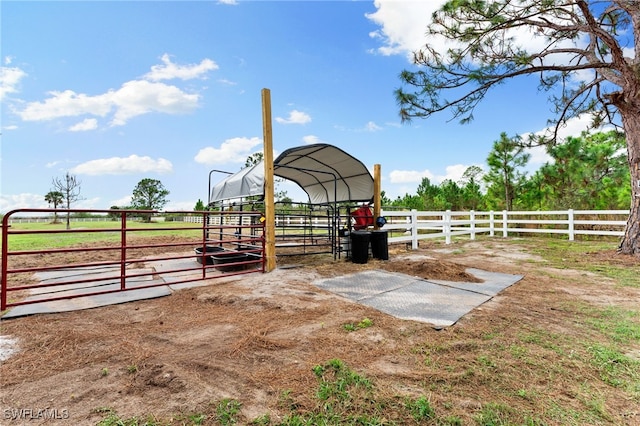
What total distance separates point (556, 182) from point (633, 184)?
8.78m

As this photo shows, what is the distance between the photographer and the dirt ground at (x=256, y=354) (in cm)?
158

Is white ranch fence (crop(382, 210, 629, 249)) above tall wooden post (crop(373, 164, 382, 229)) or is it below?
below

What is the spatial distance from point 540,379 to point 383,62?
957 cm

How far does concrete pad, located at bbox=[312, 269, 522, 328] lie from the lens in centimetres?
298

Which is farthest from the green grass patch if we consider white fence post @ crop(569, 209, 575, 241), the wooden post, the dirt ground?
white fence post @ crop(569, 209, 575, 241)

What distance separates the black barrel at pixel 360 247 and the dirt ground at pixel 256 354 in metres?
2.31

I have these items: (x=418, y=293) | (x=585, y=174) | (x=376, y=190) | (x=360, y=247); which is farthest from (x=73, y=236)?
(x=585, y=174)

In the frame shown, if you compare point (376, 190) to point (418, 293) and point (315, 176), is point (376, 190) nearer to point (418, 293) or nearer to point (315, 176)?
point (315, 176)

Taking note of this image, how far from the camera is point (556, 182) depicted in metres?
14.4

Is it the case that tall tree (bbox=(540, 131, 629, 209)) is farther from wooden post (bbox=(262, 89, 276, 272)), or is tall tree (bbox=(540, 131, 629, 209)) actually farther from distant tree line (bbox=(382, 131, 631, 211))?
wooden post (bbox=(262, 89, 276, 272))

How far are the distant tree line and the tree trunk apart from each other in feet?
7.32

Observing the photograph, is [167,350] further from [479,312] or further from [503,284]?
[503,284]

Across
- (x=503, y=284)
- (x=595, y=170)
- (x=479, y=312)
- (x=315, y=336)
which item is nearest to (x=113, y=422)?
(x=315, y=336)

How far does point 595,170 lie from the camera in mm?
13016
